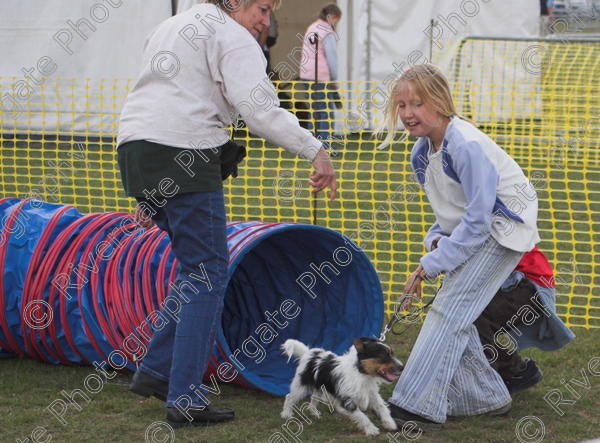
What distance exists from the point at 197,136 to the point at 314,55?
797cm

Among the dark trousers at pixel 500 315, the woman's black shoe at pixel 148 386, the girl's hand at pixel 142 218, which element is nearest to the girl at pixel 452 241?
the dark trousers at pixel 500 315

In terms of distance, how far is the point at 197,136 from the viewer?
336 centimetres

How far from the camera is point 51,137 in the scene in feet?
39.1

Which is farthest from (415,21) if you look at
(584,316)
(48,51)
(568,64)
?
(584,316)

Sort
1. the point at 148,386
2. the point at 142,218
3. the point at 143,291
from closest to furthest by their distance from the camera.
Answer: the point at 148,386, the point at 142,218, the point at 143,291

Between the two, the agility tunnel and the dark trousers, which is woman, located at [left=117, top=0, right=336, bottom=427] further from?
the dark trousers

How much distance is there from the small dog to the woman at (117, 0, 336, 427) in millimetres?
475

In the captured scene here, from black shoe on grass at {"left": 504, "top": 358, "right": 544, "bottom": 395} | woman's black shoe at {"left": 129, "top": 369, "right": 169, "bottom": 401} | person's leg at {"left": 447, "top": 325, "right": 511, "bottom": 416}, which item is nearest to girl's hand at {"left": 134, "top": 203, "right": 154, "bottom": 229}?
woman's black shoe at {"left": 129, "top": 369, "right": 169, "bottom": 401}

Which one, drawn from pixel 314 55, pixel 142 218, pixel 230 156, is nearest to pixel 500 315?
pixel 230 156

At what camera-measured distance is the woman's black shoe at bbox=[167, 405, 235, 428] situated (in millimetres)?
3561

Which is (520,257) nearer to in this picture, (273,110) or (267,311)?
(273,110)

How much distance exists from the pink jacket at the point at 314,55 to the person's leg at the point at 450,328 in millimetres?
7252

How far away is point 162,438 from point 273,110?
1284 millimetres

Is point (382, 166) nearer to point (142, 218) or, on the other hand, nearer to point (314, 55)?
point (314, 55)
